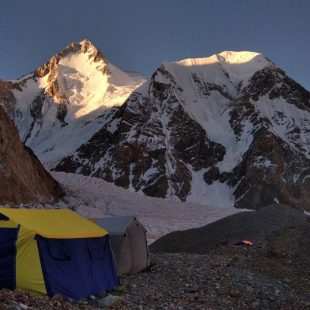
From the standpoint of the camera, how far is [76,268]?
12.9 meters

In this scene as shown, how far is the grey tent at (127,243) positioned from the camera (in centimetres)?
1644

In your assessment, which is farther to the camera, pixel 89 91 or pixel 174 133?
pixel 89 91

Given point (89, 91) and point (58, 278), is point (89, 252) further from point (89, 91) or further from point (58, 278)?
point (89, 91)

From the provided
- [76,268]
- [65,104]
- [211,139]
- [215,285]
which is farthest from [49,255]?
[65,104]

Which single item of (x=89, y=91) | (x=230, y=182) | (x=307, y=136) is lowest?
(x=230, y=182)

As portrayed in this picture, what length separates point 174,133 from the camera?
142m

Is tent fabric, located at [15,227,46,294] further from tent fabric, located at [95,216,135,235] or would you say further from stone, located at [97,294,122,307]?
tent fabric, located at [95,216,135,235]

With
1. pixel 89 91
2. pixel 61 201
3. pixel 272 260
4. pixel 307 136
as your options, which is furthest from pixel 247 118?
pixel 272 260

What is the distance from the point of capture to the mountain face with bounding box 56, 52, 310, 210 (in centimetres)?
12281

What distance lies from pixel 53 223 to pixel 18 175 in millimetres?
29949

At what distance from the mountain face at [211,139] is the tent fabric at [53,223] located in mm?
104313

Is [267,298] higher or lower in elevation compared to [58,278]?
lower

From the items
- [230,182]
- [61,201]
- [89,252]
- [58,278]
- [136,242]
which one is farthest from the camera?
[230,182]

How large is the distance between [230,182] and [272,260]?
363ft
